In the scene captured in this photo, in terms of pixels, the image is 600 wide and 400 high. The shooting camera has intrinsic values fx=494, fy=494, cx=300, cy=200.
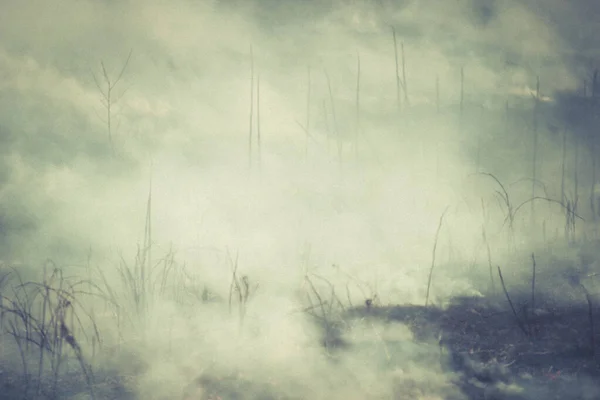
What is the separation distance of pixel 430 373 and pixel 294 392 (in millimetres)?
473

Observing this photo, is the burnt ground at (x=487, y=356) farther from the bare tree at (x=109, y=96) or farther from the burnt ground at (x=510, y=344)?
the bare tree at (x=109, y=96)

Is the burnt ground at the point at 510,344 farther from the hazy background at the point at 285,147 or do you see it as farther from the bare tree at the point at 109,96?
the bare tree at the point at 109,96

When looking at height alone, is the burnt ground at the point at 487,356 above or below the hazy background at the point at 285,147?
below

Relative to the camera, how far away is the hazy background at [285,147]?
1.72 m

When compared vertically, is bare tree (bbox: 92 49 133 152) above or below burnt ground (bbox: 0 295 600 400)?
above

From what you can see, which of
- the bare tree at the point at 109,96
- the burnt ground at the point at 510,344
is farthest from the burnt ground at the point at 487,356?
the bare tree at the point at 109,96

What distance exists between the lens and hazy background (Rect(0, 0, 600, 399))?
1.72m

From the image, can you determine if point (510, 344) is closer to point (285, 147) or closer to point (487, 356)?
point (487, 356)

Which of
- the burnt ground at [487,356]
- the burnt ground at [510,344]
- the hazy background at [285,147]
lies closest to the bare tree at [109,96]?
the hazy background at [285,147]

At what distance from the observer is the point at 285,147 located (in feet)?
5.86

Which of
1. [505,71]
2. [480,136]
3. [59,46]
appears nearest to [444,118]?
[480,136]

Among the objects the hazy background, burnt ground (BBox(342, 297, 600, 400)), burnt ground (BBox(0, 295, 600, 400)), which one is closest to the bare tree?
the hazy background

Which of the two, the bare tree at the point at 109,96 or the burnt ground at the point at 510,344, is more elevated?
the bare tree at the point at 109,96

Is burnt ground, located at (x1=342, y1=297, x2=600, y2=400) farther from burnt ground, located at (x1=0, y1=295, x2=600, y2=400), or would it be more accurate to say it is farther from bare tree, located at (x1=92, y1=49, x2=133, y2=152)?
bare tree, located at (x1=92, y1=49, x2=133, y2=152)
